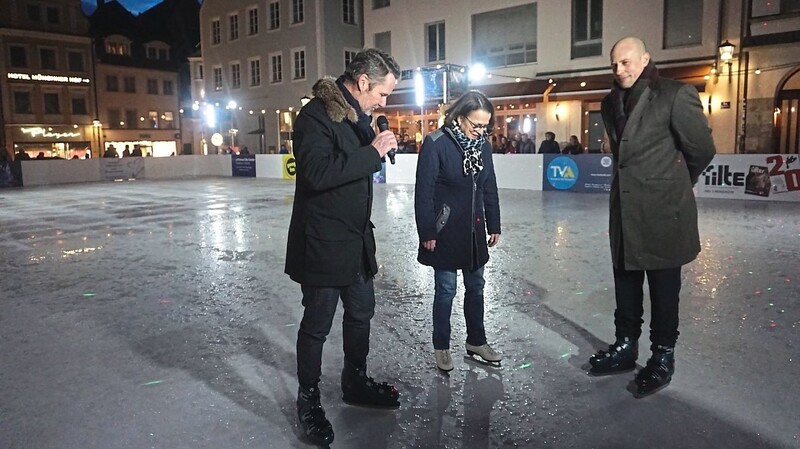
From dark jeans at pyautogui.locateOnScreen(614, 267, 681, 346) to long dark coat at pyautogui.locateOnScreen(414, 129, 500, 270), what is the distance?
940mm

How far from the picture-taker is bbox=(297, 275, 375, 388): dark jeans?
122 inches

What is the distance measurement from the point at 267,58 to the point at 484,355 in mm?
31656

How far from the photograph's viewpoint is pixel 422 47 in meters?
26.7

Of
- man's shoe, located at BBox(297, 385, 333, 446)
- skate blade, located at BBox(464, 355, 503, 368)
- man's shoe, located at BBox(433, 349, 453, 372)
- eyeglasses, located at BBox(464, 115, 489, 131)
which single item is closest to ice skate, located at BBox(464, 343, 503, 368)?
skate blade, located at BBox(464, 355, 503, 368)

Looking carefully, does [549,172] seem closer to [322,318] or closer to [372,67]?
[372,67]

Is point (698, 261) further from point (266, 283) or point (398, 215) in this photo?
point (398, 215)

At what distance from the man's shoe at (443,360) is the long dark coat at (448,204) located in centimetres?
58

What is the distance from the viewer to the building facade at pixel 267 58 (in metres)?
30.3

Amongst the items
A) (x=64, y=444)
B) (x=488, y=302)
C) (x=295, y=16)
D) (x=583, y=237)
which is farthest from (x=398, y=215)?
(x=295, y=16)

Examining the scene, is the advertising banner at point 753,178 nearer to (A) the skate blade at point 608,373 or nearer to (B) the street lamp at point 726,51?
(B) the street lamp at point 726,51

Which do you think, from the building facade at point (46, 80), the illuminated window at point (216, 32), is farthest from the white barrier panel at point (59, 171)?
the building facade at point (46, 80)

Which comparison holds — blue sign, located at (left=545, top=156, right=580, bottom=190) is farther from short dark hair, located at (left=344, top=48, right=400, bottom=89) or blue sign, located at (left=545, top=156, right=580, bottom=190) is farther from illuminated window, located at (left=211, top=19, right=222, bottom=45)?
illuminated window, located at (left=211, top=19, right=222, bottom=45)

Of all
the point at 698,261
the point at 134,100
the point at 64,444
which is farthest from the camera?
the point at 134,100

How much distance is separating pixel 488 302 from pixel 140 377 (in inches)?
121
